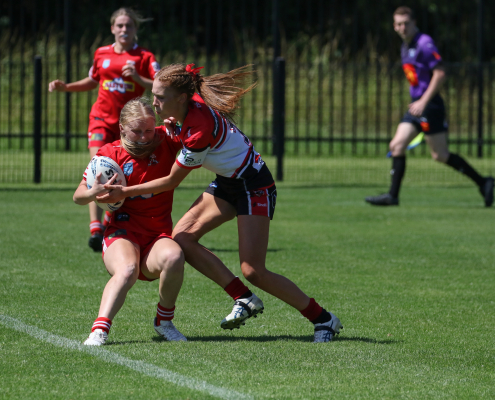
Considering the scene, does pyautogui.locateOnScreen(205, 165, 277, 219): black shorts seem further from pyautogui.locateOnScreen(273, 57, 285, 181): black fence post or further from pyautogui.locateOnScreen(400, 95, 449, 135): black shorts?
pyautogui.locateOnScreen(273, 57, 285, 181): black fence post

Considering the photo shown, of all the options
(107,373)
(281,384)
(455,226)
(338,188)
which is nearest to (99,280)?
(107,373)

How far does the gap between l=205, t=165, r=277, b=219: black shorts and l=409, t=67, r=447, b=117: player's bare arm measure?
5.59 m

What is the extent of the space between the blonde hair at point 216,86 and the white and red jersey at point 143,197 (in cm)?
33

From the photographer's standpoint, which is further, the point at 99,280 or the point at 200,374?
the point at 99,280

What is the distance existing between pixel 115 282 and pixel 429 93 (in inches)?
258

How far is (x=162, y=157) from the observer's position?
479 cm

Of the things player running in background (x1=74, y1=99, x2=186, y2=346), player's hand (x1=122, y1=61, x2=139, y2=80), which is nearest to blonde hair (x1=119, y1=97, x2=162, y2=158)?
player running in background (x1=74, y1=99, x2=186, y2=346)

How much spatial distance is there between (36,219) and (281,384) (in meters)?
5.99

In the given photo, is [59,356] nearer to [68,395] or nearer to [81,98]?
[68,395]

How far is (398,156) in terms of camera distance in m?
10.4

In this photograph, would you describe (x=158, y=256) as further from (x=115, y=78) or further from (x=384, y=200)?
(x=384, y=200)

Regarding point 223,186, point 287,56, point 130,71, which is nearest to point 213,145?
point 223,186

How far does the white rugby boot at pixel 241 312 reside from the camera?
4551 millimetres

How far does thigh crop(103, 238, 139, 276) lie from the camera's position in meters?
4.50
